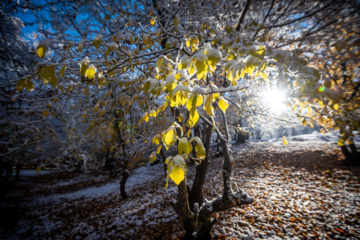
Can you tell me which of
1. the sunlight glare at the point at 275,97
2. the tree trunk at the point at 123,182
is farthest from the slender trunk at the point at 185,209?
the tree trunk at the point at 123,182

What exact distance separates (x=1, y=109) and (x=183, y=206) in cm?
732

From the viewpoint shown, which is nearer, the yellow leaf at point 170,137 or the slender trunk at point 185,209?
the yellow leaf at point 170,137

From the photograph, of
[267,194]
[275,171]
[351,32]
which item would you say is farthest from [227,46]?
[275,171]

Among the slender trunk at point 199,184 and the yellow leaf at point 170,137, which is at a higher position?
the yellow leaf at point 170,137

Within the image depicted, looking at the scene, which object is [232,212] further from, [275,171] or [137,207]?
[275,171]

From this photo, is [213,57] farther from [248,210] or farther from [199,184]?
[248,210]

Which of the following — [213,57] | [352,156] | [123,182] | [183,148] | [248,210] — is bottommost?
[248,210]

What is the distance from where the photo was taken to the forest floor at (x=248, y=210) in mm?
3697

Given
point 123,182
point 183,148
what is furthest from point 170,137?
point 123,182

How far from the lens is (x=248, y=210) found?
4.43 m

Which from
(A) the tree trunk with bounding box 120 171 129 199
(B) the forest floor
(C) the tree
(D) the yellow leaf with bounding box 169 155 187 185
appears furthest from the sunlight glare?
(A) the tree trunk with bounding box 120 171 129 199

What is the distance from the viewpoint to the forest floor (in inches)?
146

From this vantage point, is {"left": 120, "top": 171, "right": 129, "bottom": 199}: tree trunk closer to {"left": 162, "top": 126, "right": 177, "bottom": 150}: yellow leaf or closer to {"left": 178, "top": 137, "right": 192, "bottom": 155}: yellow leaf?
{"left": 162, "top": 126, "right": 177, "bottom": 150}: yellow leaf

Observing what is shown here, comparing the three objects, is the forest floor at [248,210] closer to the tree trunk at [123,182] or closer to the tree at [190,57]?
the tree trunk at [123,182]
